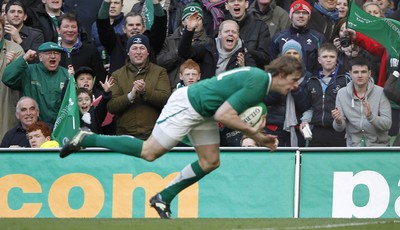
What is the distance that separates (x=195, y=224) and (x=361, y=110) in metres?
4.64

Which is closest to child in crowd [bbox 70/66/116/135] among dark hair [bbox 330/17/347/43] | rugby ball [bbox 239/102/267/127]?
dark hair [bbox 330/17/347/43]

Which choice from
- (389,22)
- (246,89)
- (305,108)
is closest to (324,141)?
(305,108)

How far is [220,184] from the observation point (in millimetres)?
13820

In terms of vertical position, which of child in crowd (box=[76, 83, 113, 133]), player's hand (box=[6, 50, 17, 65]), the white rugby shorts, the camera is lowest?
child in crowd (box=[76, 83, 113, 133])

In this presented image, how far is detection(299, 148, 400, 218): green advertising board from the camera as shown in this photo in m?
13.5

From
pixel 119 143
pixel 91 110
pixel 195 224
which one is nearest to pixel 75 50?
pixel 91 110

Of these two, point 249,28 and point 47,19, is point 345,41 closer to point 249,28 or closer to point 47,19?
point 249,28

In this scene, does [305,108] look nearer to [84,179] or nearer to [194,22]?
[194,22]

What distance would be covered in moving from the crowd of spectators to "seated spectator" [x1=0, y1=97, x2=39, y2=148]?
1cm

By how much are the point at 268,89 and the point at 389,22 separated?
485cm

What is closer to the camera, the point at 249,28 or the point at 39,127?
the point at 39,127

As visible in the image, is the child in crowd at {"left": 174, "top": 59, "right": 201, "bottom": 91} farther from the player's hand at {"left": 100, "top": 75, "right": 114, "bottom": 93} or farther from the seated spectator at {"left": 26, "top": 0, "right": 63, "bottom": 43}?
the seated spectator at {"left": 26, "top": 0, "right": 63, "bottom": 43}

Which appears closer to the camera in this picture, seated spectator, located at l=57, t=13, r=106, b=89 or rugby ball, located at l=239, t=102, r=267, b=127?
rugby ball, located at l=239, t=102, r=267, b=127

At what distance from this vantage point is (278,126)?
1512 centimetres
